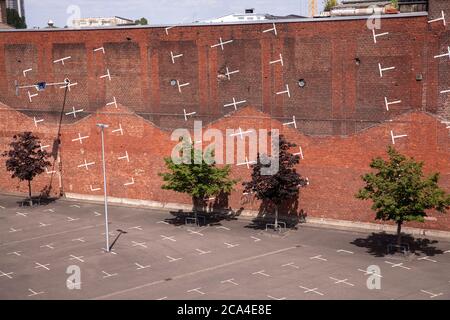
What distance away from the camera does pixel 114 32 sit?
4056cm

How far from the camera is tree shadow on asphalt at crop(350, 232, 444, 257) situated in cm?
3005

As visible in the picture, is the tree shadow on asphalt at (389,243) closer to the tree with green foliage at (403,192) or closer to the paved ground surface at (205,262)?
the paved ground surface at (205,262)

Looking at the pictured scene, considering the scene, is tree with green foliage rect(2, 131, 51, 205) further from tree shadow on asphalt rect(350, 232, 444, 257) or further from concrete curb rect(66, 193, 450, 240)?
tree shadow on asphalt rect(350, 232, 444, 257)

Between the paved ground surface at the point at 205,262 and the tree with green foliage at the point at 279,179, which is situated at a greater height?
the tree with green foliage at the point at 279,179

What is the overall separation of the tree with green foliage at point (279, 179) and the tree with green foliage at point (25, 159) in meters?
16.0

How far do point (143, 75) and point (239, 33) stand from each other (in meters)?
7.23

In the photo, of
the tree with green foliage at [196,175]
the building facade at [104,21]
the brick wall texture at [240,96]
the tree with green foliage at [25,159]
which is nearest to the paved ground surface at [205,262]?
the tree with green foliage at [196,175]

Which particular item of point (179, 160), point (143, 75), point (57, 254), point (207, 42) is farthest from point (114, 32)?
point (57, 254)

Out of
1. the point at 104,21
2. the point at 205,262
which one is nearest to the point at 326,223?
the point at 205,262

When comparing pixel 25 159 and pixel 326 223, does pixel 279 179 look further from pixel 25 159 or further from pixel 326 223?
pixel 25 159

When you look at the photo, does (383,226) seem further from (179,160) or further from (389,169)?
(179,160)

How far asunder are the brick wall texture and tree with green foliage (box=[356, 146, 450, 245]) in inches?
131

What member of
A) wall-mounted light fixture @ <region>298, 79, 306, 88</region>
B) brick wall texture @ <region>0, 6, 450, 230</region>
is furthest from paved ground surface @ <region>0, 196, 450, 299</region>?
wall-mounted light fixture @ <region>298, 79, 306, 88</region>

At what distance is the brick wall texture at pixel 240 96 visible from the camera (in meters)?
32.1
